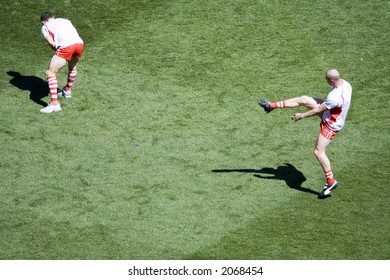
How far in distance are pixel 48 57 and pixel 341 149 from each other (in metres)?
6.93

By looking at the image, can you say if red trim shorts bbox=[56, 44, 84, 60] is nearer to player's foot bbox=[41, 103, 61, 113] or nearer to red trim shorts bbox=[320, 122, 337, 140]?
player's foot bbox=[41, 103, 61, 113]

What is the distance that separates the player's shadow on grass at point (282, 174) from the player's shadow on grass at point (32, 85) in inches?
175

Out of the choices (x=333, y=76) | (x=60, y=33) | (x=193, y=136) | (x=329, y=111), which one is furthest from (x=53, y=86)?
(x=333, y=76)

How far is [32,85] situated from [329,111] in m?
6.66

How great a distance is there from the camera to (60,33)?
→ 13461 mm

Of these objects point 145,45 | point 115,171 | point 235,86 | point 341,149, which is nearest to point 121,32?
point 145,45

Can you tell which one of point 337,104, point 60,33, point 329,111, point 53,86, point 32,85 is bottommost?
point 32,85

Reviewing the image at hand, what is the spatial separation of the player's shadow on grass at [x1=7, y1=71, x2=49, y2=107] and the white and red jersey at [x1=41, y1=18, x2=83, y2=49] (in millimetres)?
1367

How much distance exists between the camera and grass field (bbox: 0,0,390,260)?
34.4 ft

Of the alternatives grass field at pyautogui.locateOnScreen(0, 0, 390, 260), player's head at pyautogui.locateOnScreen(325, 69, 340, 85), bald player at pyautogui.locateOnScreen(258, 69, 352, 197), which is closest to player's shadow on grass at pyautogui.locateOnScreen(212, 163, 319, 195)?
grass field at pyautogui.locateOnScreen(0, 0, 390, 260)

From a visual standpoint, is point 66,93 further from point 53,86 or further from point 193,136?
point 193,136

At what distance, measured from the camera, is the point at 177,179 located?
11.9 m

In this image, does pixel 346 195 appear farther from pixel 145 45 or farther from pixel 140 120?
pixel 145 45

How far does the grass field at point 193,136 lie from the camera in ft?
34.4
